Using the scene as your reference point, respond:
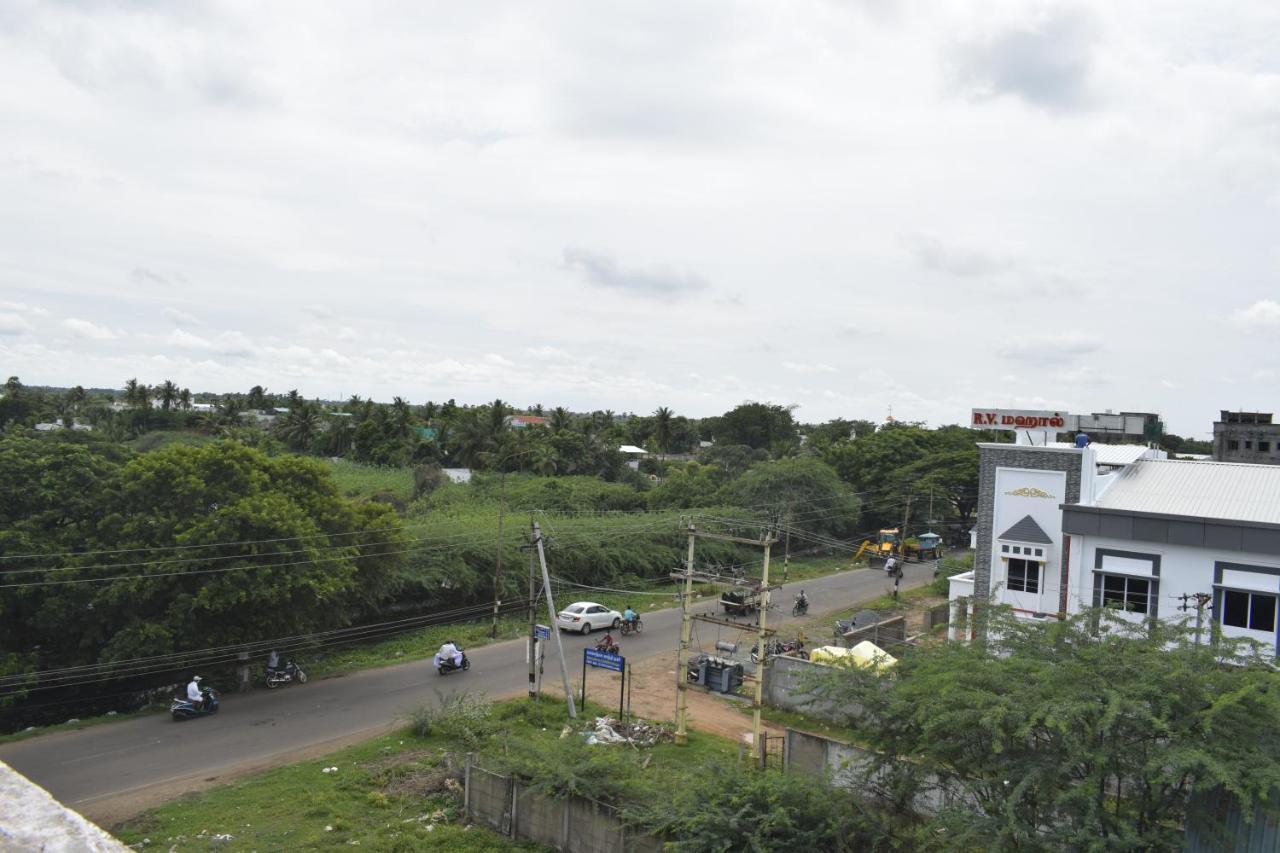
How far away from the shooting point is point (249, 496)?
2306 cm

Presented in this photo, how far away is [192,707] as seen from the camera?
67.2ft

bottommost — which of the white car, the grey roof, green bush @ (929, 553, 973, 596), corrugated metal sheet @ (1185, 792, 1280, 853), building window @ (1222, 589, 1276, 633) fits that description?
the white car

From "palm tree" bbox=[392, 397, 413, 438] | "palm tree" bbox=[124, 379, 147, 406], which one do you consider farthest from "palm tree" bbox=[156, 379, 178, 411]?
"palm tree" bbox=[392, 397, 413, 438]

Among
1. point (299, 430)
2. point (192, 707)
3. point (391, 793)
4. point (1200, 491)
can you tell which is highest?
point (1200, 491)

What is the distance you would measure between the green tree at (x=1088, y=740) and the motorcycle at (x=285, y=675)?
18175mm

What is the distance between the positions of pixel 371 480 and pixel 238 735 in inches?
1567

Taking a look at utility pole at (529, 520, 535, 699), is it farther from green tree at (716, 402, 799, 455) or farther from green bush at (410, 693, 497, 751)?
green tree at (716, 402, 799, 455)

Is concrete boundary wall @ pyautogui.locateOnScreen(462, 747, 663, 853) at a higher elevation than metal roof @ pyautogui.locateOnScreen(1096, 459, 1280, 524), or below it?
below

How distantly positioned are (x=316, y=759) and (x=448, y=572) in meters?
14.2

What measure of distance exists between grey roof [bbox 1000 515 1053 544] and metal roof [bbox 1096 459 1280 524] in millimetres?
1599

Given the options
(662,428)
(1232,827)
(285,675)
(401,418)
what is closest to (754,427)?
(662,428)

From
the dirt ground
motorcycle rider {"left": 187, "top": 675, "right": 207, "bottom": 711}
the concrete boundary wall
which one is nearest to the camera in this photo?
the concrete boundary wall

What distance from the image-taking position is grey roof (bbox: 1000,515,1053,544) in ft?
72.8

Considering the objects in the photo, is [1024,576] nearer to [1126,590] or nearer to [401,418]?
[1126,590]
